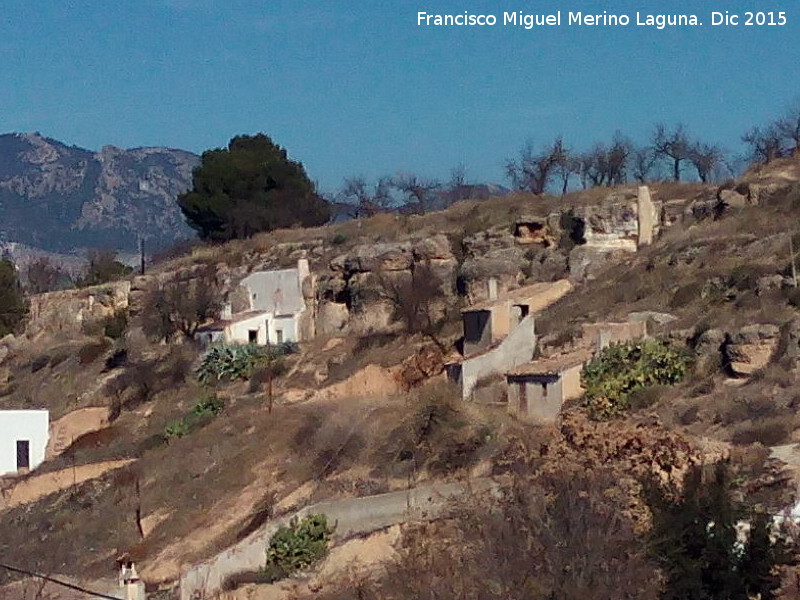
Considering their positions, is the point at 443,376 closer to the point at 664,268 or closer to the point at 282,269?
the point at 664,268

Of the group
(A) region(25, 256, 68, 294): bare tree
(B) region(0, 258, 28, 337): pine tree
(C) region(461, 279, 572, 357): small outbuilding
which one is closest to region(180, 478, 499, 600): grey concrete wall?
(C) region(461, 279, 572, 357): small outbuilding

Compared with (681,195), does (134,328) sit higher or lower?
lower

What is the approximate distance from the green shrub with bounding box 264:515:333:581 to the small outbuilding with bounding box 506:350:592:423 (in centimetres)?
849

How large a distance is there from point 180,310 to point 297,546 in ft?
97.0

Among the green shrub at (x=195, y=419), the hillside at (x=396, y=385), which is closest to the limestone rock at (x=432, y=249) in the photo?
the hillside at (x=396, y=385)

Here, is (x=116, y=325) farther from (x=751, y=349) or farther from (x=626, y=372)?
(x=751, y=349)

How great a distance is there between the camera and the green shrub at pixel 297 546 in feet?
83.9

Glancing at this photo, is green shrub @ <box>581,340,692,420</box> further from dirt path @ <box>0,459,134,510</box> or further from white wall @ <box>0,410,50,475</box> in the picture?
white wall @ <box>0,410,50,475</box>

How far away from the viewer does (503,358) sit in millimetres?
38719

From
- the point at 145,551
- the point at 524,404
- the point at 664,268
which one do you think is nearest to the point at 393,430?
the point at 524,404

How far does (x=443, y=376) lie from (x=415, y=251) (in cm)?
1279

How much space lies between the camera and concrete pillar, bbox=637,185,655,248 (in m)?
49.5

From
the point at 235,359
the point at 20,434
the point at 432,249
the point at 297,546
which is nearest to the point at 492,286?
the point at 432,249

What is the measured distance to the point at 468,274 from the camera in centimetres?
4975
